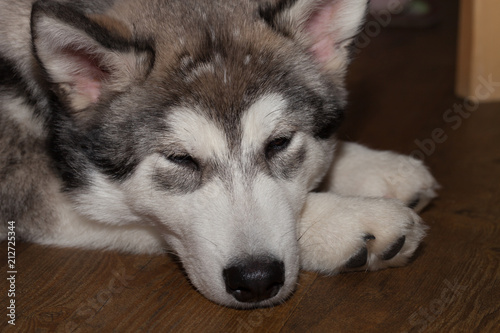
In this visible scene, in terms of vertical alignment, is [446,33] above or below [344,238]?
below

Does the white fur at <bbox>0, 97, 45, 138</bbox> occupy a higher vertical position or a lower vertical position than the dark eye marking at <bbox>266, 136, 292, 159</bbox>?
lower

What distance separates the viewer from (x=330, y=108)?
2.70 m

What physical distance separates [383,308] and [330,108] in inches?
31.9

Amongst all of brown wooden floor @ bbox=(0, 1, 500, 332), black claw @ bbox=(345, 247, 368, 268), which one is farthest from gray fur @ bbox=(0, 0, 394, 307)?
black claw @ bbox=(345, 247, 368, 268)

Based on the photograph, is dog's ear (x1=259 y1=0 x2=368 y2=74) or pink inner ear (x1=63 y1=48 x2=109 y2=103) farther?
dog's ear (x1=259 y1=0 x2=368 y2=74)

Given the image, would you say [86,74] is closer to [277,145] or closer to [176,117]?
[176,117]

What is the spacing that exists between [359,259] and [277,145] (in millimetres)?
546

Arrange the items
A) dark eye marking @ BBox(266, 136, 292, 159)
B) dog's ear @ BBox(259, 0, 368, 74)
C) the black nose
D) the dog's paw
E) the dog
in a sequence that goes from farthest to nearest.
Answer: the dog's paw < dog's ear @ BBox(259, 0, 368, 74) < dark eye marking @ BBox(266, 136, 292, 159) < the dog < the black nose

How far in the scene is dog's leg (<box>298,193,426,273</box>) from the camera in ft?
8.45

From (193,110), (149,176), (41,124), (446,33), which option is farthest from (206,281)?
(446,33)

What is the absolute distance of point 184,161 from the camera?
2430 millimetres

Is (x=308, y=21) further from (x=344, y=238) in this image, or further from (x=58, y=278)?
(x=58, y=278)

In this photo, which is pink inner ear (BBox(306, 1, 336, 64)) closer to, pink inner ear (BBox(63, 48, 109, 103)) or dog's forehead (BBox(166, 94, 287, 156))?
dog's forehead (BBox(166, 94, 287, 156))

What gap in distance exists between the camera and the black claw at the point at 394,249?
2574 millimetres
